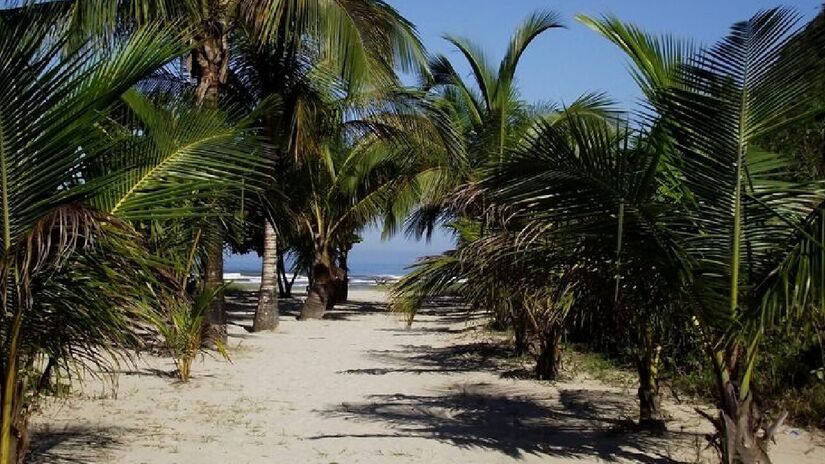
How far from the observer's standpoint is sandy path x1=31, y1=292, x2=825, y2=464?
6.63m

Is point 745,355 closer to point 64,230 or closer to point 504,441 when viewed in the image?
point 504,441

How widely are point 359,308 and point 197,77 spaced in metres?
15.9

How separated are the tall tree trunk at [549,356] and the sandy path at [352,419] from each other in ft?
1.43

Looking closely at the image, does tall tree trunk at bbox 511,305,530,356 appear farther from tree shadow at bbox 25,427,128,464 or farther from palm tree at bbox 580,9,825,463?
tree shadow at bbox 25,427,128,464

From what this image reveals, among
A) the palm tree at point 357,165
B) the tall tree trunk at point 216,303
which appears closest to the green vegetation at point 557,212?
the tall tree trunk at point 216,303

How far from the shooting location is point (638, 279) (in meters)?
5.67

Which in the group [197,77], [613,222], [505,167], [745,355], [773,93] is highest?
[197,77]

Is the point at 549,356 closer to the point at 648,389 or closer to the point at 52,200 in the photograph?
the point at 648,389

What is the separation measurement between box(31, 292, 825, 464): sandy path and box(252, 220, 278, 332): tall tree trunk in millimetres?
5228

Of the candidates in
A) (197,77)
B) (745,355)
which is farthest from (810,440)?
(197,77)

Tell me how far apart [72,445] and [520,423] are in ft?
13.0

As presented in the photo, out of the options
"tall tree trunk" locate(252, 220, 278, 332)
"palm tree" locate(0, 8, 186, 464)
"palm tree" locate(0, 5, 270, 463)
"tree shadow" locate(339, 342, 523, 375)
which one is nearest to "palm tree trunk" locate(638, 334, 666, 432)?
"palm tree" locate(0, 5, 270, 463)

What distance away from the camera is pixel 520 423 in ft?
26.4

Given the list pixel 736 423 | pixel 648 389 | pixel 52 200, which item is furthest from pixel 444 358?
pixel 52 200
